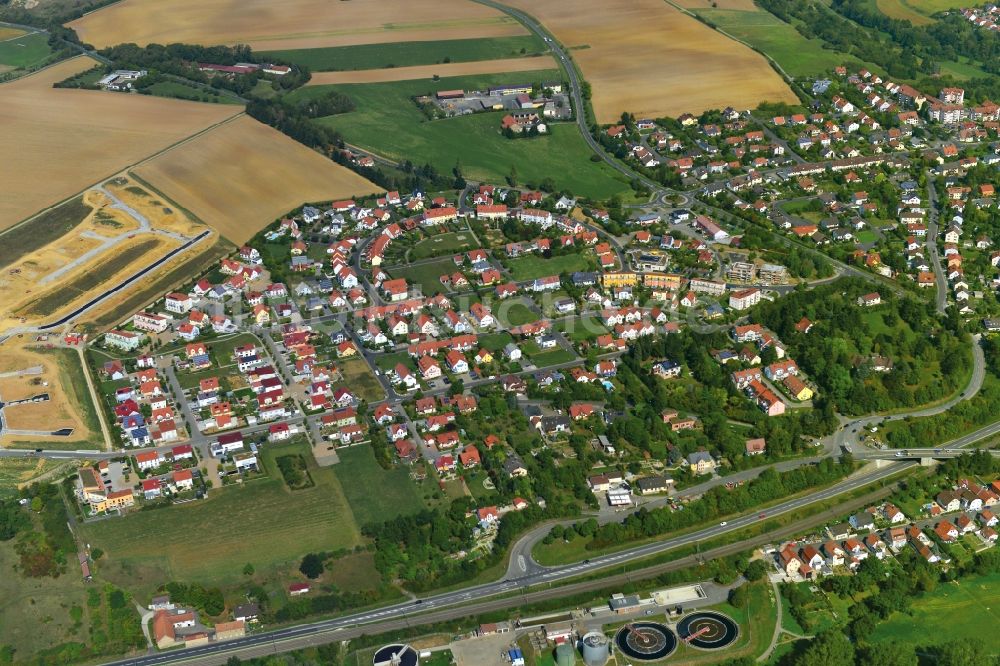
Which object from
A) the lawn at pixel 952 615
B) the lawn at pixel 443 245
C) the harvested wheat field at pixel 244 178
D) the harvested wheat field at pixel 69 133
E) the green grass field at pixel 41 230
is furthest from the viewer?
the harvested wheat field at pixel 69 133

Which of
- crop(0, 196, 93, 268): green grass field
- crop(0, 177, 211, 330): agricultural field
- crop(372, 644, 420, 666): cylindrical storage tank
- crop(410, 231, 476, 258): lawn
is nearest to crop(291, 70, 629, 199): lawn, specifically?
crop(410, 231, 476, 258): lawn

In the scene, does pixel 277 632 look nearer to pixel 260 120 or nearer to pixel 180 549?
pixel 180 549

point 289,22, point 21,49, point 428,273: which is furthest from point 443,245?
point 21,49

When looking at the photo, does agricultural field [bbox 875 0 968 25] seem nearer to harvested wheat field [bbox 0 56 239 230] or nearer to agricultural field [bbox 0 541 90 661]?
harvested wheat field [bbox 0 56 239 230]

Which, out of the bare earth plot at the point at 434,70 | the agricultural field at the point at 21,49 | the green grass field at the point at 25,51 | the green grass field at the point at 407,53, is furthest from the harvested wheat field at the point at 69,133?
→ the green grass field at the point at 407,53

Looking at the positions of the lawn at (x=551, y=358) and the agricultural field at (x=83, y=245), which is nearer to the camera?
the lawn at (x=551, y=358)

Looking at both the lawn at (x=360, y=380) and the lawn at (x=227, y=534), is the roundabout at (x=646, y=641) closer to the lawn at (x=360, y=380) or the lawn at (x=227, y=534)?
the lawn at (x=227, y=534)

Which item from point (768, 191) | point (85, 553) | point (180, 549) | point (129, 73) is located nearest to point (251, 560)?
point (180, 549)
